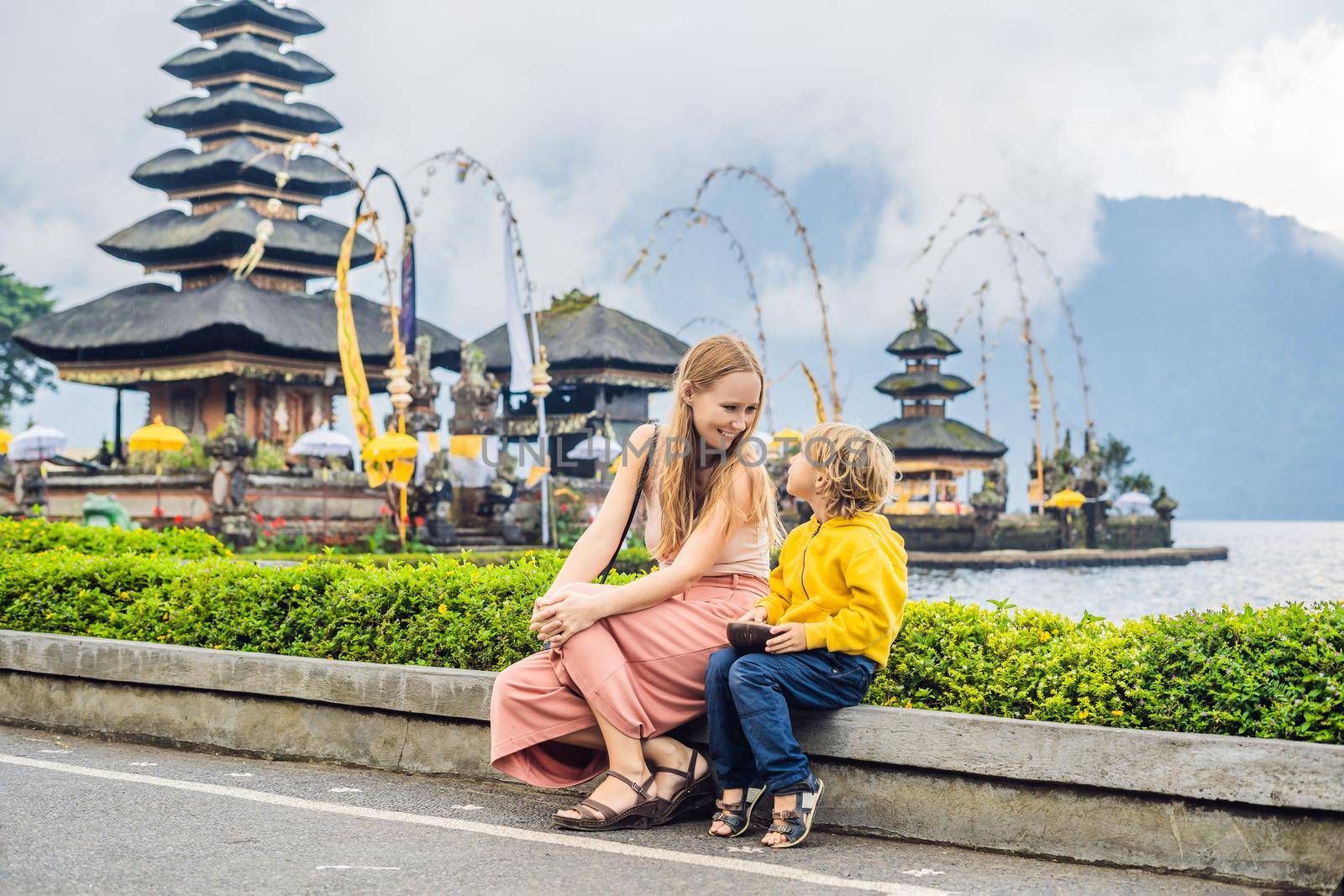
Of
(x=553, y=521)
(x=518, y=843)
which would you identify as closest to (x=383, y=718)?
(x=518, y=843)

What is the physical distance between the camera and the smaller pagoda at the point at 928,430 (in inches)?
2399

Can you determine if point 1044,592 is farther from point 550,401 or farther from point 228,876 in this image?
point 228,876

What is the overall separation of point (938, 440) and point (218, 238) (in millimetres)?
33420

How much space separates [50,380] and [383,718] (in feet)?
203

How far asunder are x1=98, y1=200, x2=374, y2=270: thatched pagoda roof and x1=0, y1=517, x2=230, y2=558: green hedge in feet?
101

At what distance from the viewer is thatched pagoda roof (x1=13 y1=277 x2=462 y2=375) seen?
3753 cm

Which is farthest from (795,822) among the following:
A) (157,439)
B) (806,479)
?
(157,439)

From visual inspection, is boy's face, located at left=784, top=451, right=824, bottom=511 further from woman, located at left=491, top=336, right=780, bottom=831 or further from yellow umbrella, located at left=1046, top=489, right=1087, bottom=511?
yellow umbrella, located at left=1046, top=489, right=1087, bottom=511

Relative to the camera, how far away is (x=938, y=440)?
60.9m

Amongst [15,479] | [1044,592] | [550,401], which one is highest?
[550,401]

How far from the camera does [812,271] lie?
37406 mm

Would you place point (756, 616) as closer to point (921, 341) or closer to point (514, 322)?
point (514, 322)

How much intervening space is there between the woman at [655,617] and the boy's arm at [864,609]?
0.46 meters

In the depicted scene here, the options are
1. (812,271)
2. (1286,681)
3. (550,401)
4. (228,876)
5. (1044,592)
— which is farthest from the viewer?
(550,401)
